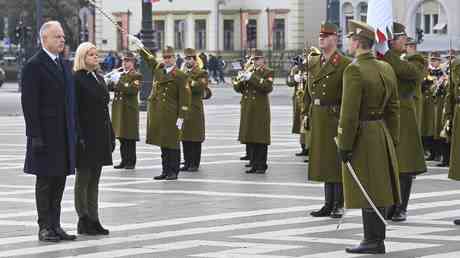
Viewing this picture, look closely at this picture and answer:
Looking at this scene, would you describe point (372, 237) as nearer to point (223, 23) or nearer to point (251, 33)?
point (251, 33)

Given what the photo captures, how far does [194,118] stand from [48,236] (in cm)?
849

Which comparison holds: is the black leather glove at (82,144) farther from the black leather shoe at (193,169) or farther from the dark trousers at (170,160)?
the black leather shoe at (193,169)

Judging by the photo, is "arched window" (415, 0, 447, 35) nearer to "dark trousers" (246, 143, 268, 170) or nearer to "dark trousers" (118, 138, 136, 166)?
"dark trousers" (246, 143, 268, 170)

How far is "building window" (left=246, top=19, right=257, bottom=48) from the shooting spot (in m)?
76.4

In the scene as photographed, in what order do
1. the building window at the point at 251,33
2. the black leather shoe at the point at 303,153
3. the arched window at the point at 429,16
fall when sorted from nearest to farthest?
the black leather shoe at the point at 303,153
the building window at the point at 251,33
the arched window at the point at 429,16

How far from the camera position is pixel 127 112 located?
71.7ft

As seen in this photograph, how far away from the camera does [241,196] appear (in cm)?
1727

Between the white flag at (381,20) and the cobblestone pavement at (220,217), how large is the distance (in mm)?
1883

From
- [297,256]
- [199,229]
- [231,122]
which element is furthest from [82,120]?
[231,122]

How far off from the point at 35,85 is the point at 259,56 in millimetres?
8310

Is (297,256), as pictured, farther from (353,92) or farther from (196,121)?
(196,121)

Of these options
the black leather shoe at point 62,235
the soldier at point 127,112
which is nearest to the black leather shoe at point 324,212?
the black leather shoe at point 62,235

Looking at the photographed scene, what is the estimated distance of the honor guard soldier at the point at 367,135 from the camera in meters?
12.4

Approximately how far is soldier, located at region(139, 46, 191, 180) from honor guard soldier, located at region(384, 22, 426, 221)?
194 inches
